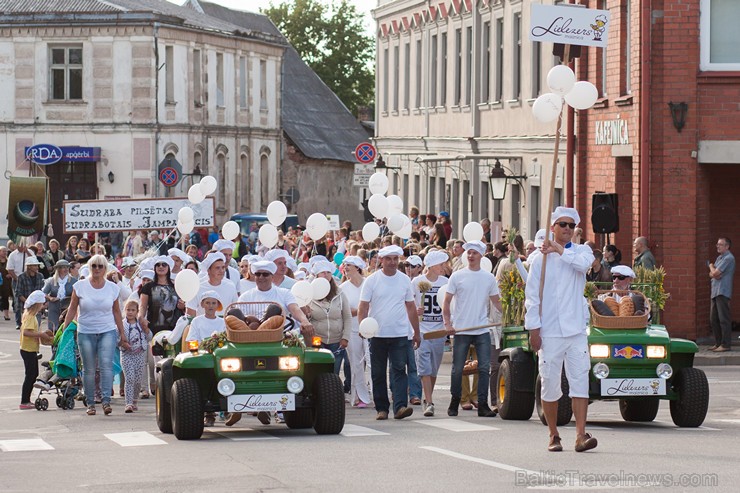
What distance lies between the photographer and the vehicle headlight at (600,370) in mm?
17625

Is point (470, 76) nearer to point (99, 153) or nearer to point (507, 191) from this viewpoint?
point (507, 191)

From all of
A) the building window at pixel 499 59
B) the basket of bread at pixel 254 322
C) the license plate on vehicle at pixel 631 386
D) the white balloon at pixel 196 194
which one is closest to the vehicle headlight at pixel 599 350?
the license plate on vehicle at pixel 631 386

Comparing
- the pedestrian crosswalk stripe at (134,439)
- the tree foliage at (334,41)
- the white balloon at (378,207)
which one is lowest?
the pedestrian crosswalk stripe at (134,439)

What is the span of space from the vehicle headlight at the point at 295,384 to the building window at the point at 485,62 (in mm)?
29223

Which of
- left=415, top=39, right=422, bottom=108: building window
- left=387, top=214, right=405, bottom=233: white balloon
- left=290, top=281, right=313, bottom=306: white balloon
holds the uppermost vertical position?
left=415, top=39, right=422, bottom=108: building window

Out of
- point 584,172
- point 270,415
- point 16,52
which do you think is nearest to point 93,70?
point 16,52

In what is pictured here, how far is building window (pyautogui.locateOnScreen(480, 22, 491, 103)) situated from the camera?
45688 mm

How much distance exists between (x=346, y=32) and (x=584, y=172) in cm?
7168

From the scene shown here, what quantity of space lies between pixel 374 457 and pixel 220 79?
2112 inches

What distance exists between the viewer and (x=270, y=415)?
19.7 m

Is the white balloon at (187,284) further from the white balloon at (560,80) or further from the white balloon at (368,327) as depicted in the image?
the white balloon at (560,80)

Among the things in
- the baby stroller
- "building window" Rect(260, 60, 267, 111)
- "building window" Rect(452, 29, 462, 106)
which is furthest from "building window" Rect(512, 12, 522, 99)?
"building window" Rect(260, 60, 267, 111)

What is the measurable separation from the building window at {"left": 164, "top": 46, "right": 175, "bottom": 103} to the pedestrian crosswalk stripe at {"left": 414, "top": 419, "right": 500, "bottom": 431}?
1779 inches

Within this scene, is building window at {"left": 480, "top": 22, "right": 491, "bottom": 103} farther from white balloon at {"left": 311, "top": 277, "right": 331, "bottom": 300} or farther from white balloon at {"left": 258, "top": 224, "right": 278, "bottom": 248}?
white balloon at {"left": 311, "top": 277, "right": 331, "bottom": 300}
